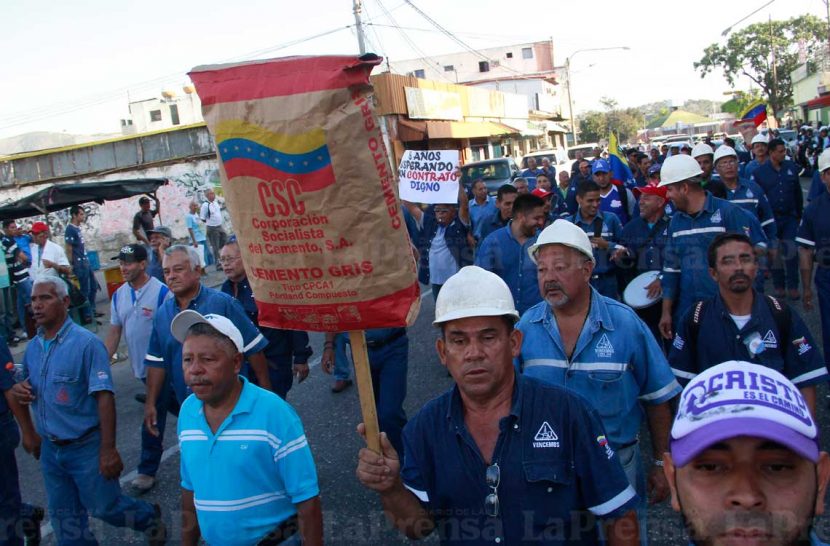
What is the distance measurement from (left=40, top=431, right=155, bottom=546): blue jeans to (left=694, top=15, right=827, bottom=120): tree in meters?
69.1

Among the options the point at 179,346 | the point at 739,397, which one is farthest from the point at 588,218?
the point at 739,397

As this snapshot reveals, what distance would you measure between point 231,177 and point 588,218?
5175 mm

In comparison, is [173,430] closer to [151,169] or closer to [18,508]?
[18,508]

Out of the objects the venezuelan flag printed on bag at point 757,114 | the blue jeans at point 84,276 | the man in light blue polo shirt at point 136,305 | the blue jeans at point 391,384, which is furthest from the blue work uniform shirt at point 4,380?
the venezuelan flag printed on bag at point 757,114

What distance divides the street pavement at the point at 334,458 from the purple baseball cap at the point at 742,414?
2.82 meters

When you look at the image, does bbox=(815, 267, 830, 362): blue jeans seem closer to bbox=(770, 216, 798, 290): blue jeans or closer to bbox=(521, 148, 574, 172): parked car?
bbox=(770, 216, 798, 290): blue jeans

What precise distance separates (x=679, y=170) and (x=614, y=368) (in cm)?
284

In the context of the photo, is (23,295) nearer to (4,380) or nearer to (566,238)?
(4,380)

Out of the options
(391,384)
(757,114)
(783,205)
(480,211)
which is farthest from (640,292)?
(757,114)

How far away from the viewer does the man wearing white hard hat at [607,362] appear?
305cm

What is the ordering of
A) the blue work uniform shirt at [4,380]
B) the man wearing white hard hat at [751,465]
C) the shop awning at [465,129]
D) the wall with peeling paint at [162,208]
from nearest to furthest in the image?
the man wearing white hard hat at [751,465] < the blue work uniform shirt at [4,380] < the wall with peeling paint at [162,208] < the shop awning at [465,129]

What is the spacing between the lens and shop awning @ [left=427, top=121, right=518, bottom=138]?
29516mm

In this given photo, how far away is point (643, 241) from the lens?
6633 mm

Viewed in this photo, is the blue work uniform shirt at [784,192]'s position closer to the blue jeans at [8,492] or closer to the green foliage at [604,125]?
the blue jeans at [8,492]
